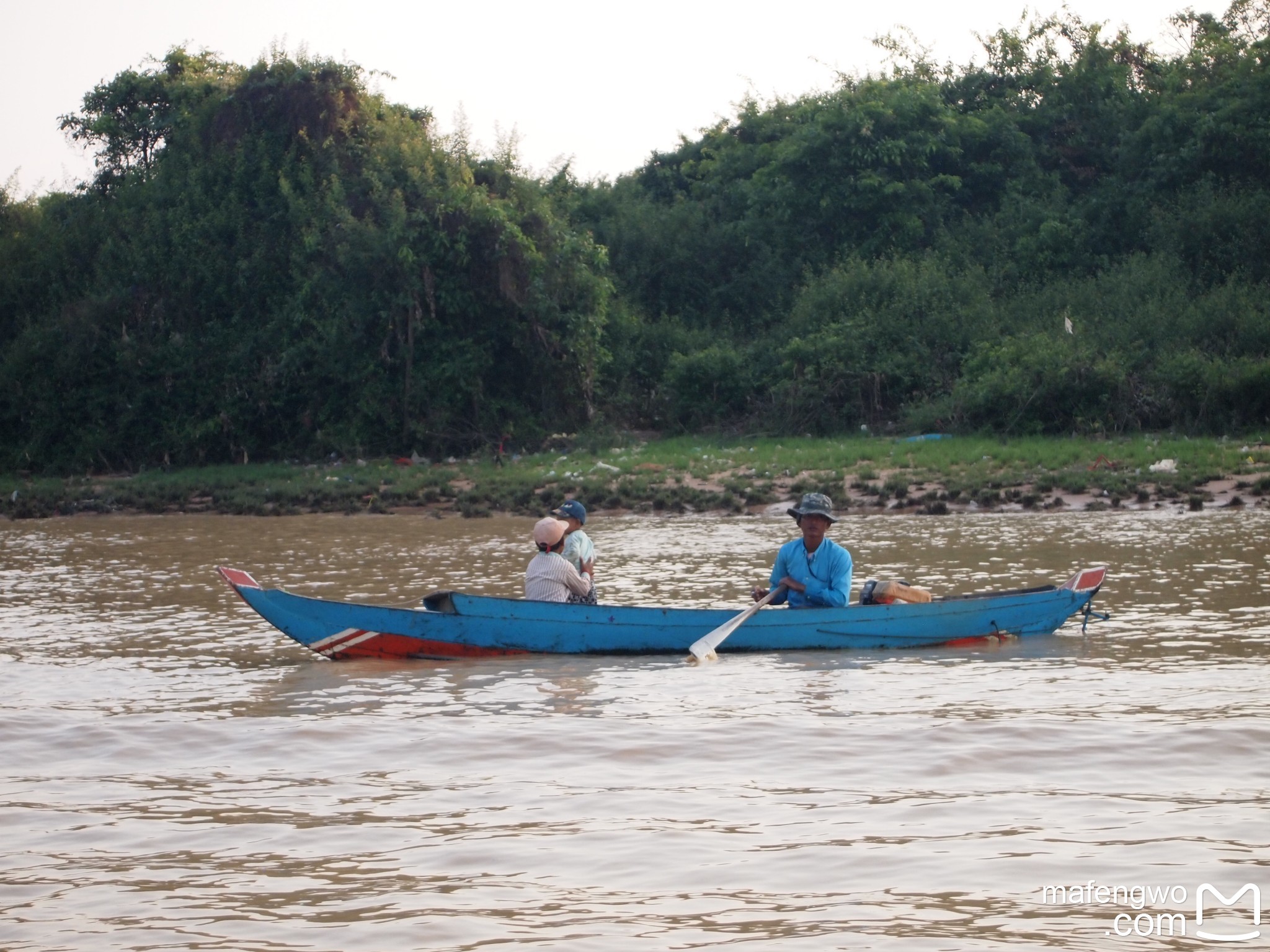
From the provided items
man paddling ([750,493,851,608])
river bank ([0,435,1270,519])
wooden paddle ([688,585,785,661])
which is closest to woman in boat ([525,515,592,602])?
wooden paddle ([688,585,785,661])

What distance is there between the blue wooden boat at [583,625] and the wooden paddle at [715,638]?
0.06m

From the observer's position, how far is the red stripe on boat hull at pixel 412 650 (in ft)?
31.6

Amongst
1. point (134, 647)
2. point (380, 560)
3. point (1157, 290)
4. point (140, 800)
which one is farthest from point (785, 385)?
point (140, 800)

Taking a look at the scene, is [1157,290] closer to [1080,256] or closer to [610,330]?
[1080,256]

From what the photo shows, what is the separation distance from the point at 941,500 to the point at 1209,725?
398 inches

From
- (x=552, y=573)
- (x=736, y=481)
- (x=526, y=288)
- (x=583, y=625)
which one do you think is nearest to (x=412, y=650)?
(x=552, y=573)

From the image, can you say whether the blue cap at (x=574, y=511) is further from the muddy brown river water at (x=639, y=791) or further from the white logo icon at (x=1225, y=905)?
the white logo icon at (x=1225, y=905)

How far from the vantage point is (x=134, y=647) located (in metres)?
10.4

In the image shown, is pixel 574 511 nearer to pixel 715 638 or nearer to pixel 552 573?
pixel 552 573

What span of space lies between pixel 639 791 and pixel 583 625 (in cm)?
312

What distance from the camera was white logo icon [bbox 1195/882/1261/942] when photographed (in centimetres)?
468

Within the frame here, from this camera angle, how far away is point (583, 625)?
9547mm

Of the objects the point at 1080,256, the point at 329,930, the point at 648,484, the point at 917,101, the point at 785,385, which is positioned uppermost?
the point at 917,101

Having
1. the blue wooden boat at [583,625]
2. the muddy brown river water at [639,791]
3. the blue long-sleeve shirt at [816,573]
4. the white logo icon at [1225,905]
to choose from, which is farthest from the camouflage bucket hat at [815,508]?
the white logo icon at [1225,905]
